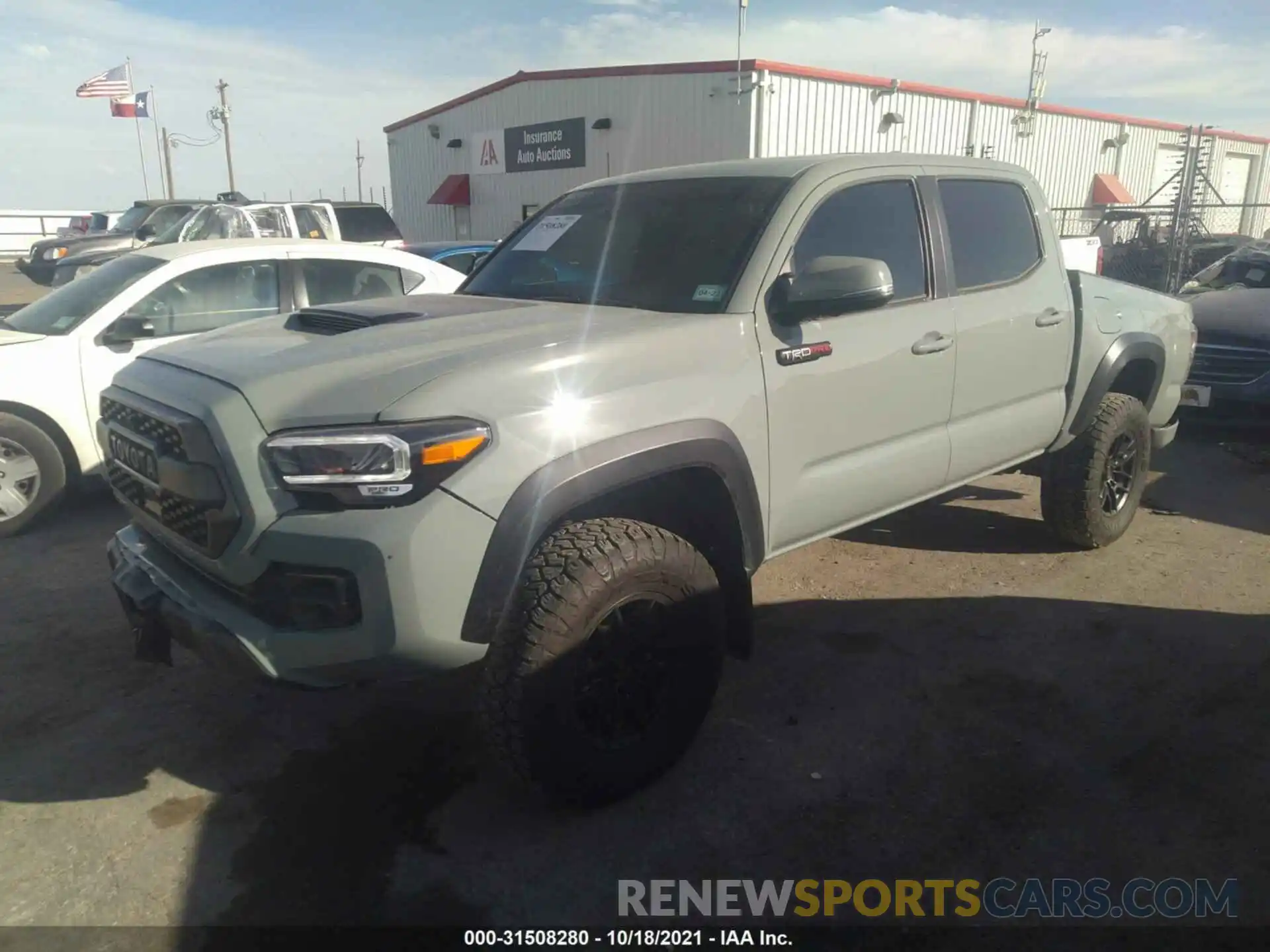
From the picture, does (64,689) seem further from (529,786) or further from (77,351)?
(77,351)

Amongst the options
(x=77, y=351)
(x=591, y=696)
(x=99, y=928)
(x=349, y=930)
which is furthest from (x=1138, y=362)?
(x=77, y=351)

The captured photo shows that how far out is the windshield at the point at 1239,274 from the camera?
8.83m

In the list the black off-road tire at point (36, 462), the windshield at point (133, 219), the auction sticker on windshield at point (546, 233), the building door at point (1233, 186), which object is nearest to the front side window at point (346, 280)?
the black off-road tire at point (36, 462)

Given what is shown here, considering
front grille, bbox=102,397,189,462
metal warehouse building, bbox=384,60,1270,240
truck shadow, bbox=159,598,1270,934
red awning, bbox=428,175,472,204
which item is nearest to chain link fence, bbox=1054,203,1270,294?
metal warehouse building, bbox=384,60,1270,240

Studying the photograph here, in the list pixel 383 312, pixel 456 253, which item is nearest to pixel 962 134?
pixel 456 253

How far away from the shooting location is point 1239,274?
9180 mm

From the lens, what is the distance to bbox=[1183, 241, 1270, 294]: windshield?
8.83 meters

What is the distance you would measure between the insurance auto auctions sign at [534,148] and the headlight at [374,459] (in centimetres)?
2109

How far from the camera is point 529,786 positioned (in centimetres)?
275

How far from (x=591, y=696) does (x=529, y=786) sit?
315mm

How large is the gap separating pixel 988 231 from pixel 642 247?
173 cm

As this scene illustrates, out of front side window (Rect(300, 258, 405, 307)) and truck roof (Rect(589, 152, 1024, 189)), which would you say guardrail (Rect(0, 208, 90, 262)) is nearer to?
front side window (Rect(300, 258, 405, 307))

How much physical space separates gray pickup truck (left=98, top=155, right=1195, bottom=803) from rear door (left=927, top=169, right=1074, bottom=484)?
0.06 ft

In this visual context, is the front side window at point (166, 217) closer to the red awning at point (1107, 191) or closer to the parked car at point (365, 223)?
the parked car at point (365, 223)
